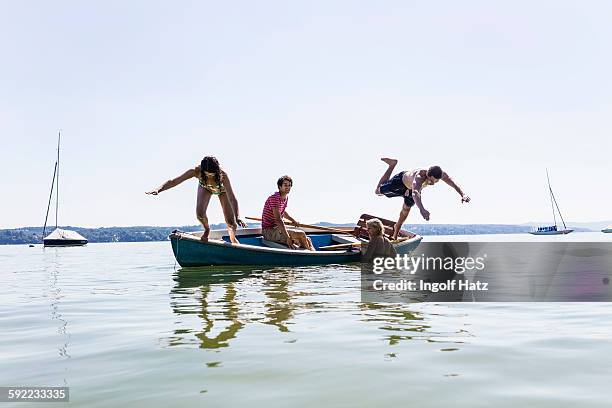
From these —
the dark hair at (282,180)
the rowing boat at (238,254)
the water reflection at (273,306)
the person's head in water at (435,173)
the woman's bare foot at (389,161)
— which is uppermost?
the woman's bare foot at (389,161)

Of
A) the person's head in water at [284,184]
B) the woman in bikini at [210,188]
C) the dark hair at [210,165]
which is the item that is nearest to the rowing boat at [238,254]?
the woman in bikini at [210,188]

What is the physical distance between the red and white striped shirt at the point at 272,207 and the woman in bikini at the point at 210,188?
64.4 inches

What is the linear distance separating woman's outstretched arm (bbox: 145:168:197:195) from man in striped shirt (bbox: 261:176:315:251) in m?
2.73

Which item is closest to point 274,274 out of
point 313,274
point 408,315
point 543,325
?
point 313,274

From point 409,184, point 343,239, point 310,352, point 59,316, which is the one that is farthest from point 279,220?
point 310,352

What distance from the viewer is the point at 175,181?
12.9m

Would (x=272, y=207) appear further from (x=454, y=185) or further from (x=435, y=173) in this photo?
(x=454, y=185)

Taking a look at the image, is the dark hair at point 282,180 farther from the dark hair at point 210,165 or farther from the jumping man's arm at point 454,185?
the jumping man's arm at point 454,185

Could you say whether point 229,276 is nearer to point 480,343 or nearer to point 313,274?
point 313,274

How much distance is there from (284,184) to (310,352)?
1065 centimetres

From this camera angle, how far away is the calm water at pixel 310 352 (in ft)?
11.1

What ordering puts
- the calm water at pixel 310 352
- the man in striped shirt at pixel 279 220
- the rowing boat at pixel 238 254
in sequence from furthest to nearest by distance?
the man in striped shirt at pixel 279 220 → the rowing boat at pixel 238 254 → the calm water at pixel 310 352

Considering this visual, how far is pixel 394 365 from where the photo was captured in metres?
4.02

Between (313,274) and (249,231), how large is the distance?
6573mm
